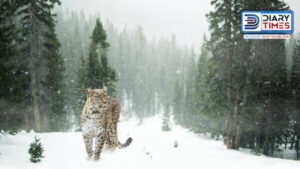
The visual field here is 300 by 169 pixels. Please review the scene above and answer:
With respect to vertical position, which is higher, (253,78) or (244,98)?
(253,78)

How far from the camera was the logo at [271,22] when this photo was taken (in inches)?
324

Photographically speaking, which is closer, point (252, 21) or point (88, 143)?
point (88, 143)

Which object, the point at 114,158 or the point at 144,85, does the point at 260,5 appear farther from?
the point at 144,85

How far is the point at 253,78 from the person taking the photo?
14.7 metres

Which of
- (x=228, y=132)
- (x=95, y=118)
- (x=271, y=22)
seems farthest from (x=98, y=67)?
(x=95, y=118)

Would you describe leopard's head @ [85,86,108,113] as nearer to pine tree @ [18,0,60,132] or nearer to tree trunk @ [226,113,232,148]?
tree trunk @ [226,113,232,148]

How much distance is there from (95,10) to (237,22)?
155732mm

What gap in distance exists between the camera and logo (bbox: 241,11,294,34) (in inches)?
324

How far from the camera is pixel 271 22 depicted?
8305 millimetres

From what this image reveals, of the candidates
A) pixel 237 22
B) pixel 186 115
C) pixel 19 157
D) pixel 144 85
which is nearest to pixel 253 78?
pixel 237 22

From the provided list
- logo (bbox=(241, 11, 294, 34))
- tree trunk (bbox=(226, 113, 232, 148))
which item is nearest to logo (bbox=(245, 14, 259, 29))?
logo (bbox=(241, 11, 294, 34))

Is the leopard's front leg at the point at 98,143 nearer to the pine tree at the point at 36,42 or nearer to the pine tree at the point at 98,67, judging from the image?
the pine tree at the point at 36,42

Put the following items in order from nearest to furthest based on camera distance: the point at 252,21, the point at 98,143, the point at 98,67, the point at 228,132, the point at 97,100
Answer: the point at 97,100 → the point at 98,143 → the point at 252,21 → the point at 228,132 → the point at 98,67

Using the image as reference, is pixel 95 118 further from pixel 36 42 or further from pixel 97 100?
pixel 36 42
